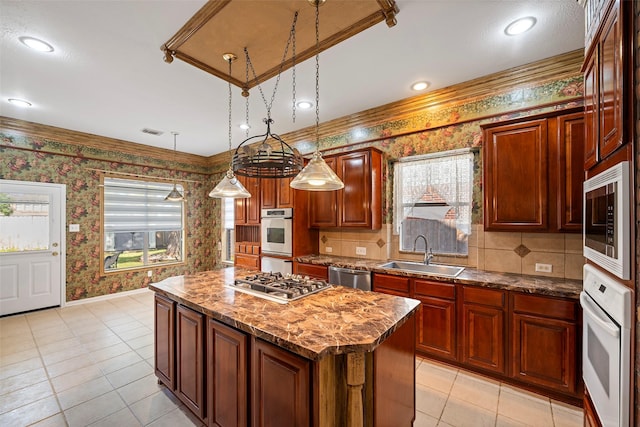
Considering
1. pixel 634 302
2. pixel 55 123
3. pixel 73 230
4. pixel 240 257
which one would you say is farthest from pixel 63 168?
pixel 634 302

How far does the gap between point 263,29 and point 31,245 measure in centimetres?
498

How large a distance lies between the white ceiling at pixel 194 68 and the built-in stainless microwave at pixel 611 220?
138 centimetres

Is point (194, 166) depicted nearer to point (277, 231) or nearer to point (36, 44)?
point (277, 231)

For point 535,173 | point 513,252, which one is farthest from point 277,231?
point 535,173

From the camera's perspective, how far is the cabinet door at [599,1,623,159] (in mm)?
1137

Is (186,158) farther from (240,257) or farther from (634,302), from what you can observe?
(634,302)

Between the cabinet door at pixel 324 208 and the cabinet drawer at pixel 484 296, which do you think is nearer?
the cabinet drawer at pixel 484 296

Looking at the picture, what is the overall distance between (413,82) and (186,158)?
5.01 m

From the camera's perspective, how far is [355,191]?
11.7 feet

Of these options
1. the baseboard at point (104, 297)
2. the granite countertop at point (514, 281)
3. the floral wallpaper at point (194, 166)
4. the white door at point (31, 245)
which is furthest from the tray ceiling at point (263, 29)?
the baseboard at point (104, 297)

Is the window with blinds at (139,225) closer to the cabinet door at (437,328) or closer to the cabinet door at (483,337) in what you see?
the cabinet door at (437,328)

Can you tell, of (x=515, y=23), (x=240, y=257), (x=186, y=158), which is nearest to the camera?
(x=515, y=23)

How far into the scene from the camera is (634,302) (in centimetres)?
105

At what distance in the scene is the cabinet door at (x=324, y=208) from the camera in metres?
3.76
